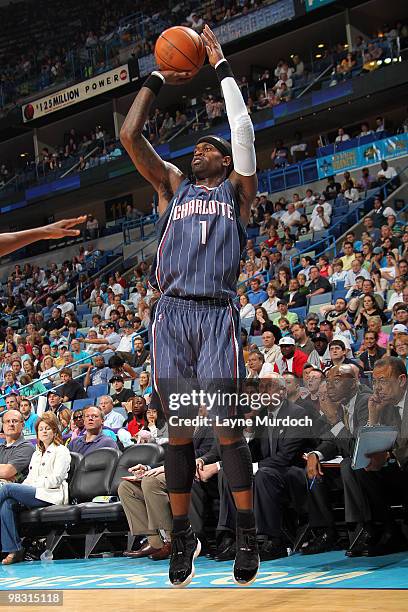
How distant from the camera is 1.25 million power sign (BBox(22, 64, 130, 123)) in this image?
24969 mm

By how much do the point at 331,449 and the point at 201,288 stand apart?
2.78 meters

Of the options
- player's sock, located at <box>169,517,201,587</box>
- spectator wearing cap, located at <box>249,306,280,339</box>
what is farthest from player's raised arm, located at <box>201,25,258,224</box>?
spectator wearing cap, located at <box>249,306,280,339</box>

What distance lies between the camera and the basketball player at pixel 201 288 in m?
3.74

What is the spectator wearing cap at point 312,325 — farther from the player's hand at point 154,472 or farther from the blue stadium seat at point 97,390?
the player's hand at point 154,472

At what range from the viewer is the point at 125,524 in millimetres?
7215

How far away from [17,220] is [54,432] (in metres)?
23.8

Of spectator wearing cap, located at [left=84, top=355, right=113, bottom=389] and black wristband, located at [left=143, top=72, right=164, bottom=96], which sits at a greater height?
black wristband, located at [left=143, top=72, right=164, bottom=96]

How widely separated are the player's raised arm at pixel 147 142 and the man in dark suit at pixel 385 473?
2306 mm

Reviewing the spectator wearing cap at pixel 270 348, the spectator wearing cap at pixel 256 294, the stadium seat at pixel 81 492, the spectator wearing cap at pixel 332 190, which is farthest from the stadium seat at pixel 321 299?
the spectator wearing cap at pixel 332 190

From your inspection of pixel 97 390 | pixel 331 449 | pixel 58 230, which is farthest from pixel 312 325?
pixel 58 230

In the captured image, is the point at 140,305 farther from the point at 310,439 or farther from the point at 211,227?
the point at 211,227

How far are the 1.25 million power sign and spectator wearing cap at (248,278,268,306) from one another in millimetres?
13612

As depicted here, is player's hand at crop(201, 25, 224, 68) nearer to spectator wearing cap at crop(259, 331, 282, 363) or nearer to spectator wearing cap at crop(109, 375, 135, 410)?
spectator wearing cap at crop(259, 331, 282, 363)

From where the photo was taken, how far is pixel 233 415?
3752 millimetres
